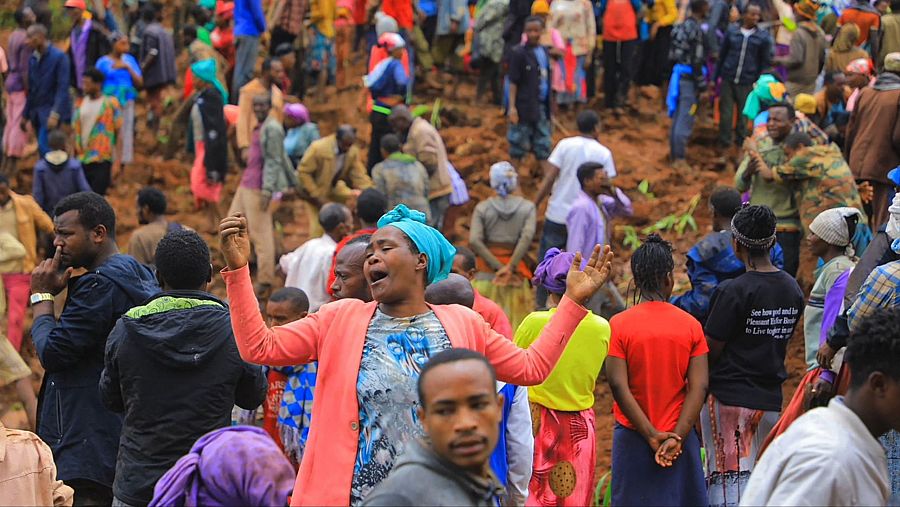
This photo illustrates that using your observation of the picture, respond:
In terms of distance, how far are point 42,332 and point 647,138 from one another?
1166 centimetres

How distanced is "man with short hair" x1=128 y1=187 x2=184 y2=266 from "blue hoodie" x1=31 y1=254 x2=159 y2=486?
3.81 m

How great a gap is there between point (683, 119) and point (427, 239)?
1049 centimetres

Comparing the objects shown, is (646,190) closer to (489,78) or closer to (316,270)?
(489,78)

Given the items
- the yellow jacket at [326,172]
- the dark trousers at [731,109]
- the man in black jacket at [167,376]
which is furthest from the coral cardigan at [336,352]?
the dark trousers at [731,109]

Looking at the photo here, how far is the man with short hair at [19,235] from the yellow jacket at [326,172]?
8.08 ft

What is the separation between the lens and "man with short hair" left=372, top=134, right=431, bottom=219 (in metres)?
10.8

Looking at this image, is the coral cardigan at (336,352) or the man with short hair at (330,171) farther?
the man with short hair at (330,171)

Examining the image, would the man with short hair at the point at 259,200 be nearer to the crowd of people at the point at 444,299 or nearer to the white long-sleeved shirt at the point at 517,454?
the crowd of people at the point at 444,299

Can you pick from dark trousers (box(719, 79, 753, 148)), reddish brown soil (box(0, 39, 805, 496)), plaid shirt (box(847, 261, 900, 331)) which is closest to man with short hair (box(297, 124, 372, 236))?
reddish brown soil (box(0, 39, 805, 496))

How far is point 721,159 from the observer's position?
14.7 m

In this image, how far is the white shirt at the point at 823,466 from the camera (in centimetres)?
300

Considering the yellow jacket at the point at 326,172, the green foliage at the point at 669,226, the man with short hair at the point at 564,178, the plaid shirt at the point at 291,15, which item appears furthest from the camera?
the plaid shirt at the point at 291,15

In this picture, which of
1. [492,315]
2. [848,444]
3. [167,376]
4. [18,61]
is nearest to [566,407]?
[492,315]

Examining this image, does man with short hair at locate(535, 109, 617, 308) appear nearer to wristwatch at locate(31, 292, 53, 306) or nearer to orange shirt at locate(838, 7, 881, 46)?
orange shirt at locate(838, 7, 881, 46)
